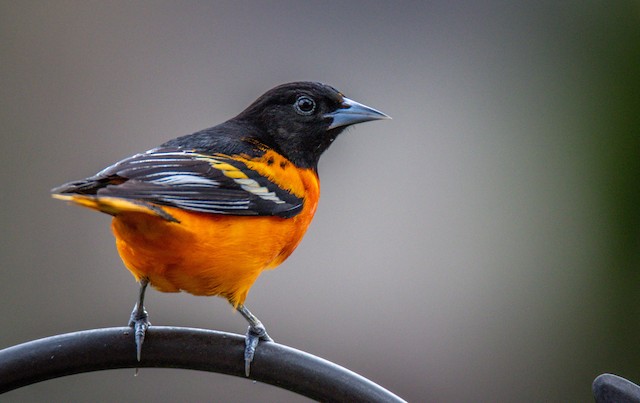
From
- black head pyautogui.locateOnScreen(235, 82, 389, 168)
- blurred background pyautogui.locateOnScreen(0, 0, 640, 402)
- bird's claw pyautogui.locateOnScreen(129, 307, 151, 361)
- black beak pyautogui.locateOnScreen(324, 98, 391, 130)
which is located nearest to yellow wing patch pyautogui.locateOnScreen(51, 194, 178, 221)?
bird's claw pyautogui.locateOnScreen(129, 307, 151, 361)

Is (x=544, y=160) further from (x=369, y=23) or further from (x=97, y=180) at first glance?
(x=97, y=180)

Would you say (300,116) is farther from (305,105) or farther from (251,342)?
(251,342)

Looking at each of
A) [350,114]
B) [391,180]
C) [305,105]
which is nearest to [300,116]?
[305,105]

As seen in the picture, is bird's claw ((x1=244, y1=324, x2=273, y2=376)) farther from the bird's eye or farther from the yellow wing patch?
the bird's eye

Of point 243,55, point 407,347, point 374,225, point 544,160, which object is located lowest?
point 407,347

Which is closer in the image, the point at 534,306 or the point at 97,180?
the point at 97,180

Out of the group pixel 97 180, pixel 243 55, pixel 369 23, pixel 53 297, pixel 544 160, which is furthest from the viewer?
pixel 544 160

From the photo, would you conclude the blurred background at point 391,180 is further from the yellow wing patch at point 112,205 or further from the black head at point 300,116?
the yellow wing patch at point 112,205

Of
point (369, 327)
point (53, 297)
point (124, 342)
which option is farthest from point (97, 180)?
point (369, 327)
